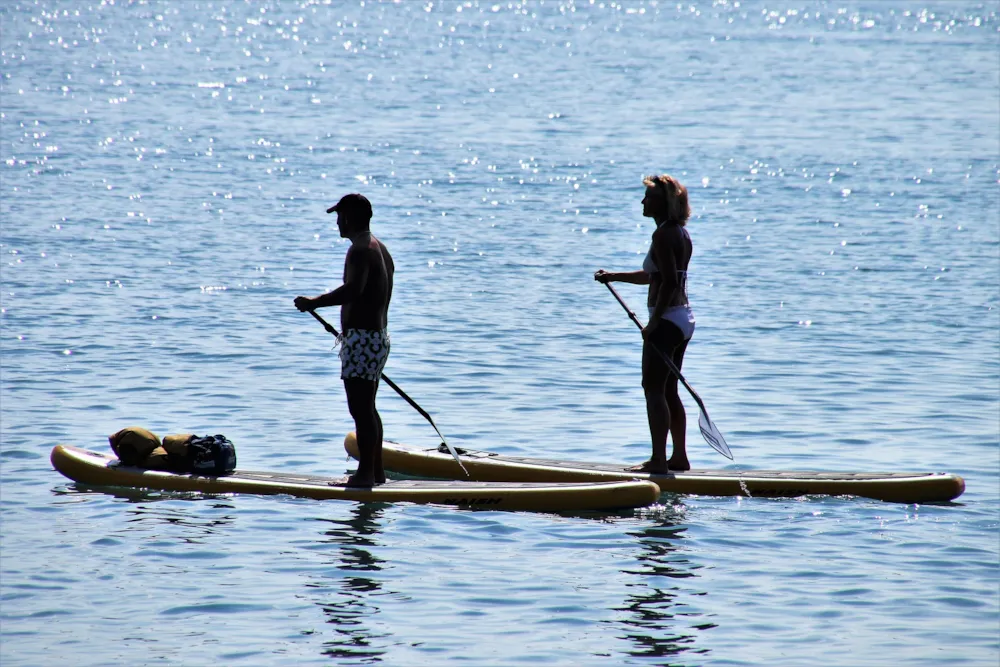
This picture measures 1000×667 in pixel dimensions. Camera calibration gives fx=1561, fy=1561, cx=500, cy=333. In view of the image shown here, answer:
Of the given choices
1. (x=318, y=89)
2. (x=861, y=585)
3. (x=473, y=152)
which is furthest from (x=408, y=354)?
(x=318, y=89)

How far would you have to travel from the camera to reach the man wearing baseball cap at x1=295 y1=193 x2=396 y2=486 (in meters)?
10.7

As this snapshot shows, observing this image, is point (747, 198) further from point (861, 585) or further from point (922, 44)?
point (922, 44)

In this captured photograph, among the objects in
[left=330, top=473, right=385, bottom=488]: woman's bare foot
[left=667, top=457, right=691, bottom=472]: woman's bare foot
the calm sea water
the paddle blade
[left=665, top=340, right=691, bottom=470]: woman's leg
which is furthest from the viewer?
the paddle blade

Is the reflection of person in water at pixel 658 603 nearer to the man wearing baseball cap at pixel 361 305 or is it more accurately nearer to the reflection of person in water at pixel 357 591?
the reflection of person in water at pixel 357 591

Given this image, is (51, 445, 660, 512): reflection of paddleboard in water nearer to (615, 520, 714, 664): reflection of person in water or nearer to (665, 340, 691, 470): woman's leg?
(615, 520, 714, 664): reflection of person in water

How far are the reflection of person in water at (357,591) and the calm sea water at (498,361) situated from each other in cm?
3

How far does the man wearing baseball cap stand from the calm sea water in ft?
2.92

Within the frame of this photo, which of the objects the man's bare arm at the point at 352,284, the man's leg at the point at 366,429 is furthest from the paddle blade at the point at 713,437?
the man's bare arm at the point at 352,284

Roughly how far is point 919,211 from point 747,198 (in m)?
3.91

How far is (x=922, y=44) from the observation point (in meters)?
75.4

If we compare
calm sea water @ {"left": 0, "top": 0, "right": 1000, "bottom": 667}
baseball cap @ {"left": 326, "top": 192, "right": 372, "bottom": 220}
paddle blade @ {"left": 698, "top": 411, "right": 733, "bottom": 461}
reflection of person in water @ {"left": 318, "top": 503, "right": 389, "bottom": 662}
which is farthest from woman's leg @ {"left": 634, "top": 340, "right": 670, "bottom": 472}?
baseball cap @ {"left": 326, "top": 192, "right": 372, "bottom": 220}

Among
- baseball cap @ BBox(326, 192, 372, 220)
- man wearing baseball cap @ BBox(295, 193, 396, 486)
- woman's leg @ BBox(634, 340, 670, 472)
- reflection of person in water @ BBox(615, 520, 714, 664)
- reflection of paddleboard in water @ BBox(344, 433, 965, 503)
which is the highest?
baseball cap @ BBox(326, 192, 372, 220)

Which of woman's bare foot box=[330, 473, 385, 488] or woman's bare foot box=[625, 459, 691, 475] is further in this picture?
woman's bare foot box=[625, 459, 691, 475]

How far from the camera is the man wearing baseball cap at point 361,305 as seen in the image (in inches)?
420
